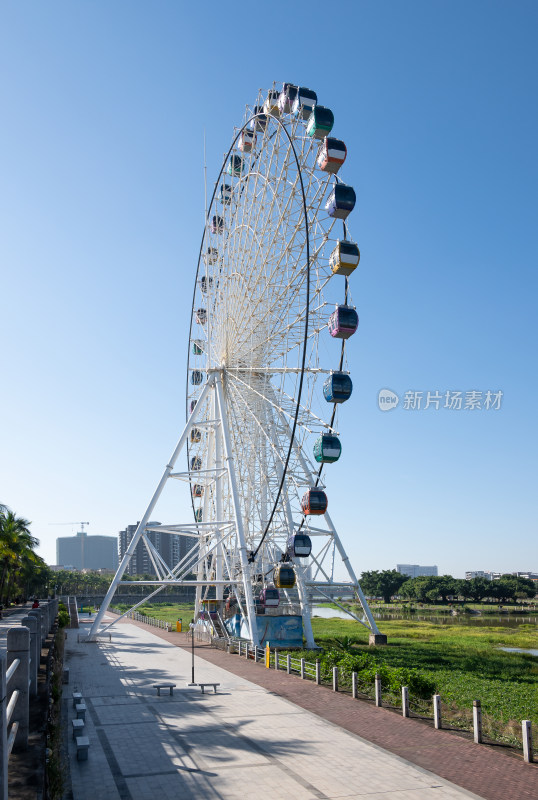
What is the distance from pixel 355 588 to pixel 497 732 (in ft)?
76.4

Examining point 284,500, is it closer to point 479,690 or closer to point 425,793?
point 479,690

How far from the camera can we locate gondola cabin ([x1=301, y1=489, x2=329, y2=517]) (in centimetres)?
3416

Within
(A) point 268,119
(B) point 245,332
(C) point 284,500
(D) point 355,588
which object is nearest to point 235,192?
(A) point 268,119

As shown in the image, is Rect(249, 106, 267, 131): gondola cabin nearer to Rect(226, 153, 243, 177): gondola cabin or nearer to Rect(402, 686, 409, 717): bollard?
Rect(226, 153, 243, 177): gondola cabin

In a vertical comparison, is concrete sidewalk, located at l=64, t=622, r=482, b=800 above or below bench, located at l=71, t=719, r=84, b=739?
below

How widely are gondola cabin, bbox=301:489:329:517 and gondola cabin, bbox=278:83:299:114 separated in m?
19.1

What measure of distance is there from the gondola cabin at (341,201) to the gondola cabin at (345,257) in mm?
1254

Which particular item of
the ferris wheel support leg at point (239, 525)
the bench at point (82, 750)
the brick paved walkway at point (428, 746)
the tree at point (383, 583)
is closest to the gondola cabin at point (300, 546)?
the ferris wheel support leg at point (239, 525)

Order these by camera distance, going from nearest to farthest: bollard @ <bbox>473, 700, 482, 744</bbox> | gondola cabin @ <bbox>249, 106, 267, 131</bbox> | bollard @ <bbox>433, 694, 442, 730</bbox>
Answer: bollard @ <bbox>473, 700, 482, 744</bbox> < bollard @ <bbox>433, 694, 442, 730</bbox> < gondola cabin @ <bbox>249, 106, 267, 131</bbox>

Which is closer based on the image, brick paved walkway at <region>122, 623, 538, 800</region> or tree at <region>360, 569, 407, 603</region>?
brick paved walkway at <region>122, 623, 538, 800</region>

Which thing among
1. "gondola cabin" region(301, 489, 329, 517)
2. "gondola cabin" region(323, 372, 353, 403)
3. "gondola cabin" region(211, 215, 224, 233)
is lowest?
"gondola cabin" region(301, 489, 329, 517)

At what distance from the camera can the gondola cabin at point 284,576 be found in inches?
1336

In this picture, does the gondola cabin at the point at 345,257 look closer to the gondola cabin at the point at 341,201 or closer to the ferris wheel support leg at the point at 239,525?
the gondola cabin at the point at 341,201

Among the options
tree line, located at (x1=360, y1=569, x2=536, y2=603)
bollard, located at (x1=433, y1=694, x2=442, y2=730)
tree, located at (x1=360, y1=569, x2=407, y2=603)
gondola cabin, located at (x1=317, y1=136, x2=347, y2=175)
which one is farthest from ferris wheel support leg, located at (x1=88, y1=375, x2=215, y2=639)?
tree, located at (x1=360, y1=569, x2=407, y2=603)
